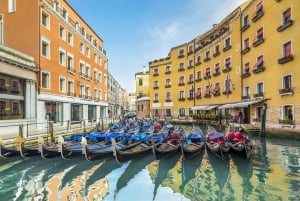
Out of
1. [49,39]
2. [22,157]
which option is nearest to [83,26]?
[49,39]

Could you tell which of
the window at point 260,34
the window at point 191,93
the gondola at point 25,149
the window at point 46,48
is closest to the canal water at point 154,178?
the gondola at point 25,149

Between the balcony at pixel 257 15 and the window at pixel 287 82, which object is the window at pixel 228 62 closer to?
the balcony at pixel 257 15


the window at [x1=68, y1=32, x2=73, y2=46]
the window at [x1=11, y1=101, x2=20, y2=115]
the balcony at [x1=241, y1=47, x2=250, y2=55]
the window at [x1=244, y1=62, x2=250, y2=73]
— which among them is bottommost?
the window at [x1=11, y1=101, x2=20, y2=115]

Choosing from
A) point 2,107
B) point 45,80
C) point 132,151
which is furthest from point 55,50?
point 132,151

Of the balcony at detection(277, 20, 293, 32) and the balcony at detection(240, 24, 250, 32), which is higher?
the balcony at detection(240, 24, 250, 32)

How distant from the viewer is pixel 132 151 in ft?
34.6

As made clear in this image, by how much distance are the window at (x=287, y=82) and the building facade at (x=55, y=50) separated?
15.9 meters

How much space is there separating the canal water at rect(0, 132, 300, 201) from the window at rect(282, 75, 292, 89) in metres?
6.83

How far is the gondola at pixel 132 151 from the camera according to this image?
371 inches

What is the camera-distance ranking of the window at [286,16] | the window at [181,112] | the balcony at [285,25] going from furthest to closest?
the window at [181,112]
the window at [286,16]
the balcony at [285,25]

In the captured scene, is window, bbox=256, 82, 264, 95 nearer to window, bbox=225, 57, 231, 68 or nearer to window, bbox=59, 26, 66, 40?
window, bbox=225, 57, 231, 68

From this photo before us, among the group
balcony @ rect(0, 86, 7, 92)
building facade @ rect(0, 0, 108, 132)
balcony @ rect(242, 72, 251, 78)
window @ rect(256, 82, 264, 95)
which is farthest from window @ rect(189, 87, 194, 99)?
balcony @ rect(0, 86, 7, 92)

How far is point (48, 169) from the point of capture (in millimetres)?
9641

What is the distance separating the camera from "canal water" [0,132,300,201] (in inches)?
262
